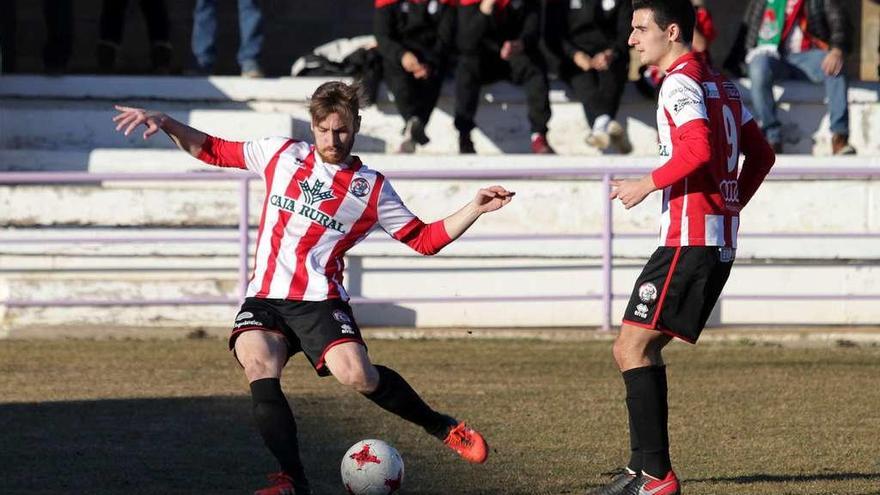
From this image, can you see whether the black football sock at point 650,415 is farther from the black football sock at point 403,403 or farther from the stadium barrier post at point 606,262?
the stadium barrier post at point 606,262

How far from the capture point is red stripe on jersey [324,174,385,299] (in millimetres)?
6590

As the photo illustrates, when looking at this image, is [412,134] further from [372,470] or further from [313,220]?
[372,470]

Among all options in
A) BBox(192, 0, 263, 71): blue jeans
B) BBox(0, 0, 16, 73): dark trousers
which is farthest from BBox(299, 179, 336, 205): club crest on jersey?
BBox(0, 0, 16, 73): dark trousers

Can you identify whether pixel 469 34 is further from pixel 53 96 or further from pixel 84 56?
pixel 84 56

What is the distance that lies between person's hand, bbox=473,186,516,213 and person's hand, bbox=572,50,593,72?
7168mm

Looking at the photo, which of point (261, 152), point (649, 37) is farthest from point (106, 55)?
point (649, 37)

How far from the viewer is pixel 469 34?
1338 centimetres

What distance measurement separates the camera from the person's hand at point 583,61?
13391mm

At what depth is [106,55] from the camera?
1507 centimetres

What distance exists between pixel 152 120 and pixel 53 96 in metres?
8.45

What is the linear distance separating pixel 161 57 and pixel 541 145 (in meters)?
4.04

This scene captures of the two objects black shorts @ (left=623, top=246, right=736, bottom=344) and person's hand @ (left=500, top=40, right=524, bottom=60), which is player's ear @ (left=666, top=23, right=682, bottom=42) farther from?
person's hand @ (left=500, top=40, right=524, bottom=60)

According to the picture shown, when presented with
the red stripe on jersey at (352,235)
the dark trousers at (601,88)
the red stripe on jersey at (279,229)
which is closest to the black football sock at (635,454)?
the red stripe on jersey at (352,235)

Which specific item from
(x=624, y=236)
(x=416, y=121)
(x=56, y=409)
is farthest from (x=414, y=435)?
(x=416, y=121)
